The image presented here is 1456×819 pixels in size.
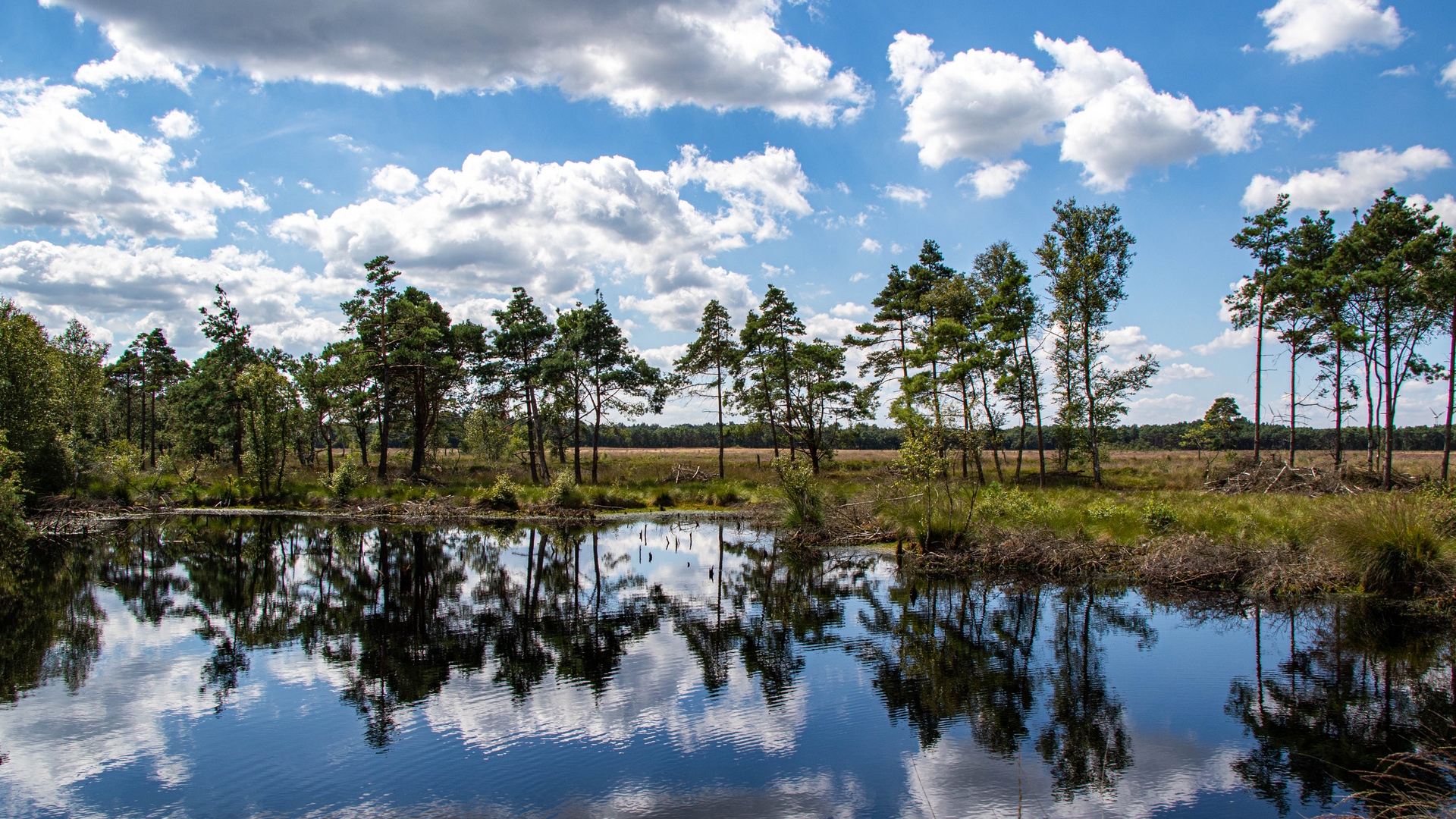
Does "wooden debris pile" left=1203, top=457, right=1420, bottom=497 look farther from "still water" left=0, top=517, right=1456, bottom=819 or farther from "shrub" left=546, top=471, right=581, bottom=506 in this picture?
"shrub" left=546, top=471, right=581, bottom=506

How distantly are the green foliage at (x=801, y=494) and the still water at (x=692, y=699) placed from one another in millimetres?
7314

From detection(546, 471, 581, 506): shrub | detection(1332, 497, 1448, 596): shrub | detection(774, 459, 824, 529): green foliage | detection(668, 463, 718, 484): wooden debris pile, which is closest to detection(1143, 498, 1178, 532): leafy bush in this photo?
detection(1332, 497, 1448, 596): shrub

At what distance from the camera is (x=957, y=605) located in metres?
15.1

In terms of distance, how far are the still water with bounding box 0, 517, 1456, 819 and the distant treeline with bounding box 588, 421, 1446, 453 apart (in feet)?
88.3

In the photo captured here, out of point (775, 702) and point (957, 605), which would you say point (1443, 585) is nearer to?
point (957, 605)

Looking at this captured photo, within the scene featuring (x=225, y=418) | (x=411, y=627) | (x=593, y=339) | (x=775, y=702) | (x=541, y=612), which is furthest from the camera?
(x=225, y=418)

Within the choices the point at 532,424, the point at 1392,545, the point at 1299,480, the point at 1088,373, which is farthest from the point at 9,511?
the point at 1299,480

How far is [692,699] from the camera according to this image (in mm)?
9820

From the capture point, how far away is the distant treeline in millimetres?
44094

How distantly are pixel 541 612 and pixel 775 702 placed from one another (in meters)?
6.67

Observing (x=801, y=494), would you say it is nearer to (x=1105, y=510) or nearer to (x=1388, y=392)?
(x=1105, y=510)

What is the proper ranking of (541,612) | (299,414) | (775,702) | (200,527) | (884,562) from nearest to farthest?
(775,702)
(541,612)
(884,562)
(200,527)
(299,414)

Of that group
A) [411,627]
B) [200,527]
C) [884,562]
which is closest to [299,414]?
[200,527]

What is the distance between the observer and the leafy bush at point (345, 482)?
34.5 metres
